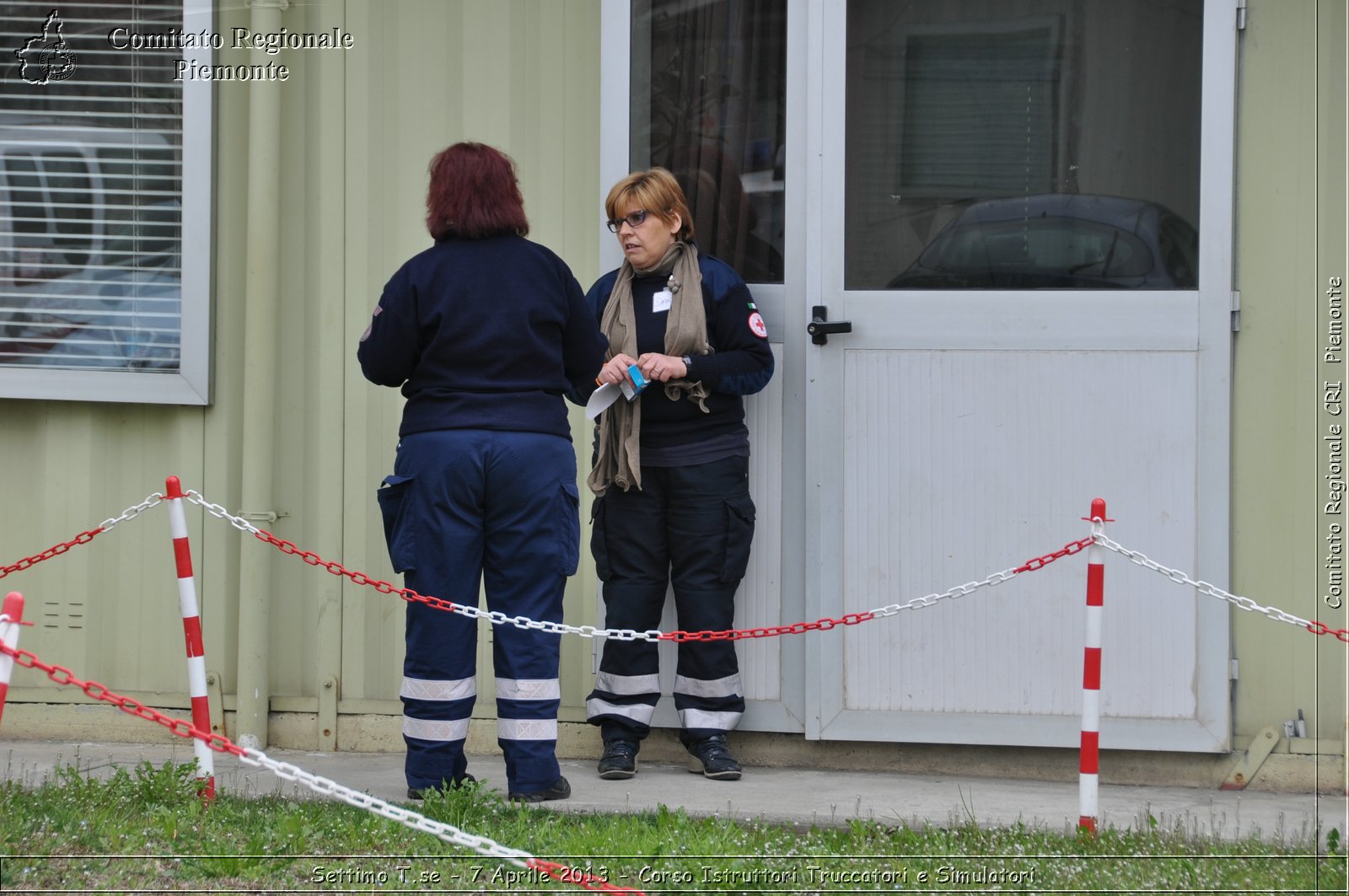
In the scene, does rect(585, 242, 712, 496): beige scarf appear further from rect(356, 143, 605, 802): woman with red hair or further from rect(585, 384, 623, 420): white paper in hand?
rect(356, 143, 605, 802): woman with red hair

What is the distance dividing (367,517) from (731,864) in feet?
7.87

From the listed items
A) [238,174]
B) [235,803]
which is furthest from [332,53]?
[235,803]

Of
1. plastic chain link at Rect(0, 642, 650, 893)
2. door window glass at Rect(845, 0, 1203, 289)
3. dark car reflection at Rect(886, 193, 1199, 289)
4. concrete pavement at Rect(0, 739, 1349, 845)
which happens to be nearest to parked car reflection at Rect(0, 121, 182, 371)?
concrete pavement at Rect(0, 739, 1349, 845)

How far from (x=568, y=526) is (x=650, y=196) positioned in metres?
1.24

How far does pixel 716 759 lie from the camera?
528 centimetres

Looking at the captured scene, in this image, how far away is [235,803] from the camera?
448cm

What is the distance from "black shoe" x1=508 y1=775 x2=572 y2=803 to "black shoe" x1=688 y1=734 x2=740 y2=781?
600 millimetres

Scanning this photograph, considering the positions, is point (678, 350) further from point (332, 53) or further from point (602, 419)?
point (332, 53)

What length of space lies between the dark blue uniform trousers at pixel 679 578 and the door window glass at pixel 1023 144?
0.98 meters

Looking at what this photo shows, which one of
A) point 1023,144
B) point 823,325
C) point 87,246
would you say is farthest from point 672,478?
point 87,246

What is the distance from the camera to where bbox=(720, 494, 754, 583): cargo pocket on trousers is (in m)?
5.25

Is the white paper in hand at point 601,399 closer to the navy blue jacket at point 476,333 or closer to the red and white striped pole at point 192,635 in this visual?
the navy blue jacket at point 476,333

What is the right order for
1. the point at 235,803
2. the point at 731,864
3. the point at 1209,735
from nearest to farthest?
the point at 731,864, the point at 235,803, the point at 1209,735

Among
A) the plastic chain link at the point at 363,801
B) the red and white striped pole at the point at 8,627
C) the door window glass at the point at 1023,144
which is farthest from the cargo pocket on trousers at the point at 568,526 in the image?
the red and white striped pole at the point at 8,627
